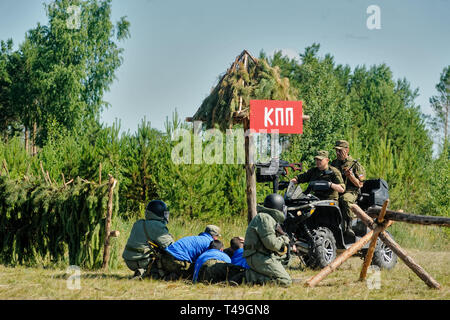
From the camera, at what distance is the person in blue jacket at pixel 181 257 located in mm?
8422

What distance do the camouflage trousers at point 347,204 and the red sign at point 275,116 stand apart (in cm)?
154

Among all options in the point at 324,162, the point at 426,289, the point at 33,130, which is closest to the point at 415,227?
the point at 324,162

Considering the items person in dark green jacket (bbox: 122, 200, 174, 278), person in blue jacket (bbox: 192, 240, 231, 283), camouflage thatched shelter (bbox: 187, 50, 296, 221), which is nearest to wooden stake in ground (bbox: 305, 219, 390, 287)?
person in blue jacket (bbox: 192, 240, 231, 283)

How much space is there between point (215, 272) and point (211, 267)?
0.09 m

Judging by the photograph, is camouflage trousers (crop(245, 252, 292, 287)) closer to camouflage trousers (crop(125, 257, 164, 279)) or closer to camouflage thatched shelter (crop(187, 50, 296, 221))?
camouflage trousers (crop(125, 257, 164, 279))

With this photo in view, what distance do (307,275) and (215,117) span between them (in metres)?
4.49

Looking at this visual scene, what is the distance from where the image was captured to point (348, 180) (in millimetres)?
10477

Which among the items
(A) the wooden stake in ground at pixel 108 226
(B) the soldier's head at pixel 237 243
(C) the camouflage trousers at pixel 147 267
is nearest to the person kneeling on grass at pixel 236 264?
(B) the soldier's head at pixel 237 243

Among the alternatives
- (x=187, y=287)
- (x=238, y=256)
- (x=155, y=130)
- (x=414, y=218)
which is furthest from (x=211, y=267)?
(x=155, y=130)

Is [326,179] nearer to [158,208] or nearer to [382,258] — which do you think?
[382,258]

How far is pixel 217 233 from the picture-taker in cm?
891

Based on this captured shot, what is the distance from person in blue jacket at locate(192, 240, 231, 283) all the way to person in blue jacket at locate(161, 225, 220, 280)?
0.28m
